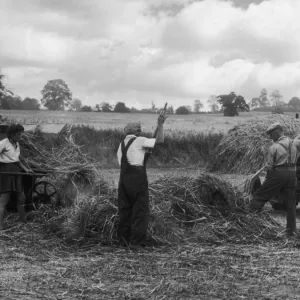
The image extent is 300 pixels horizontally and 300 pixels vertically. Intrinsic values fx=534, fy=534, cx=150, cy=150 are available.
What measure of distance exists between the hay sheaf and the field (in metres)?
11.2

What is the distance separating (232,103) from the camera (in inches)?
1531

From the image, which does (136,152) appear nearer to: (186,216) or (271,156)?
(186,216)

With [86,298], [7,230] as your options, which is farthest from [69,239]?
[86,298]

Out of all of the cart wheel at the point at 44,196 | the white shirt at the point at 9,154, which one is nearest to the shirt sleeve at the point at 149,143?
the white shirt at the point at 9,154

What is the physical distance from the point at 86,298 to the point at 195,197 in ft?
12.7

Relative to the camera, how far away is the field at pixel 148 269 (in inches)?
195

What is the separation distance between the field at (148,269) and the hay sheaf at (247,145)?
11161 millimetres

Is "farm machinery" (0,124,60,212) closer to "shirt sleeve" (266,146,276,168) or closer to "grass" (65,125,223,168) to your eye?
"shirt sleeve" (266,146,276,168)

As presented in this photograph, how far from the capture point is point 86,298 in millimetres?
4766

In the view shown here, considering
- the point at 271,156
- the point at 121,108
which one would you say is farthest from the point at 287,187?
the point at 121,108

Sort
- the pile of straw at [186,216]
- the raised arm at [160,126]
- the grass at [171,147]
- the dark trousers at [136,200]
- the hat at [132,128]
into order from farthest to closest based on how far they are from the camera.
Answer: the grass at [171,147], the pile of straw at [186,216], the hat at [132,128], the dark trousers at [136,200], the raised arm at [160,126]

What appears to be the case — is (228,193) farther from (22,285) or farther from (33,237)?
(22,285)

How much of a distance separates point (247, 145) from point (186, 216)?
11.3 metres

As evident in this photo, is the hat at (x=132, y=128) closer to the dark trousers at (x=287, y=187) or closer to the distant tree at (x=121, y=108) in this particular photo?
the dark trousers at (x=287, y=187)
